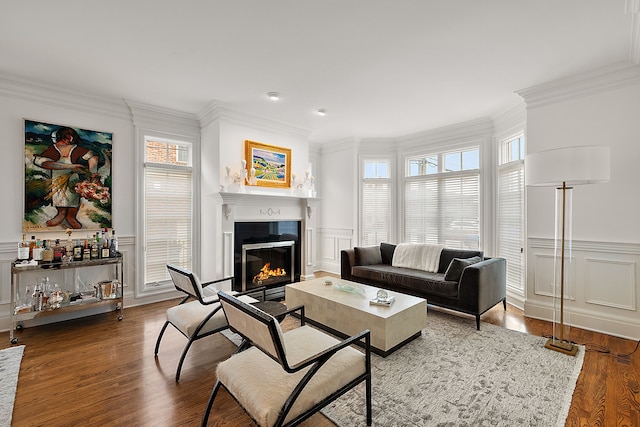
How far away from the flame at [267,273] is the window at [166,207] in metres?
1.12

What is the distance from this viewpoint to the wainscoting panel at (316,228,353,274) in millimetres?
6216

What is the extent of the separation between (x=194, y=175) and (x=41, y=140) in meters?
1.80

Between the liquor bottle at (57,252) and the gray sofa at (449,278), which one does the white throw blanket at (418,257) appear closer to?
the gray sofa at (449,278)

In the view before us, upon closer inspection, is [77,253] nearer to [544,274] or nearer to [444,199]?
[444,199]

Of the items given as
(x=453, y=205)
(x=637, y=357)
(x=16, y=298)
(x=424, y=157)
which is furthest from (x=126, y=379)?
(x=424, y=157)

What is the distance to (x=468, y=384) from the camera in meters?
2.28

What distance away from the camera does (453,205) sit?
17.4 feet

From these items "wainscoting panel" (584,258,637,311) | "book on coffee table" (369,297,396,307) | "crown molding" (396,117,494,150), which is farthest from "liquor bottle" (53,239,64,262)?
"wainscoting panel" (584,258,637,311)

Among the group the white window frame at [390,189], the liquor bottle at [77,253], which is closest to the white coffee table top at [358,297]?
the white window frame at [390,189]

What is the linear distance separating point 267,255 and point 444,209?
3322 mm

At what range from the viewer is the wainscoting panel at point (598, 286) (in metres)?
3.10

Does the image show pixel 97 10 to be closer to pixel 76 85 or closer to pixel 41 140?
pixel 76 85

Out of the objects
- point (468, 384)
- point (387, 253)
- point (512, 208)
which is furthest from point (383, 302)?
point (512, 208)

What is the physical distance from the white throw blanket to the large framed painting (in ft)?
14.0
